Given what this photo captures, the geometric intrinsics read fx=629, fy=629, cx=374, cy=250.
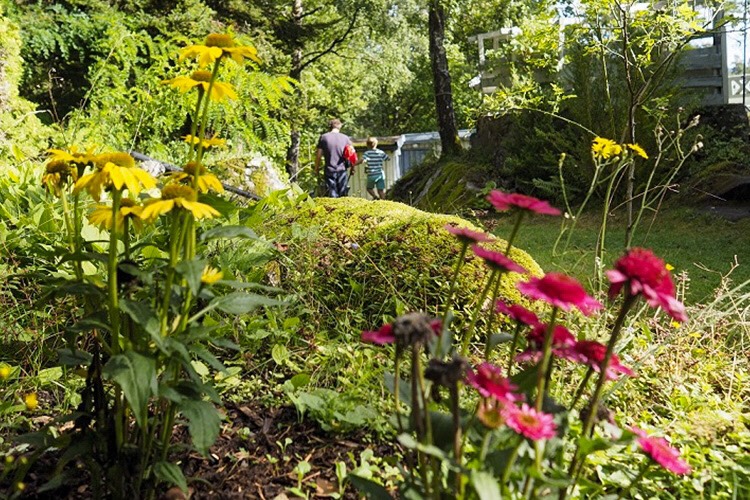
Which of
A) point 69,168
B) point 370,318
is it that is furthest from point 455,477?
point 370,318

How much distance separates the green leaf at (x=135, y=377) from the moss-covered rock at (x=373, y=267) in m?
1.21

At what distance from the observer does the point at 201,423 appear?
1178mm

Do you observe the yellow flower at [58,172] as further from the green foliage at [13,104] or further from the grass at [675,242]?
the green foliage at [13,104]

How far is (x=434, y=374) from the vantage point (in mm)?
828

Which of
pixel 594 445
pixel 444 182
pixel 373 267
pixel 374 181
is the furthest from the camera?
pixel 374 181

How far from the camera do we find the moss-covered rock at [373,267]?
8.19ft

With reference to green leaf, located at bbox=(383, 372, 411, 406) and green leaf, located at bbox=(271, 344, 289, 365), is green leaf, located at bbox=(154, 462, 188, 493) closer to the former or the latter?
green leaf, located at bbox=(383, 372, 411, 406)

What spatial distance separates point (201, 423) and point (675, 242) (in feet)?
19.5

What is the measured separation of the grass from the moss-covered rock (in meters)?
1.93

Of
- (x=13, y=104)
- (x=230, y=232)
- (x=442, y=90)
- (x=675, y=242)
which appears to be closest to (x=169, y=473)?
(x=230, y=232)

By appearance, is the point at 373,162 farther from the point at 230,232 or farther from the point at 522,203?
the point at 522,203

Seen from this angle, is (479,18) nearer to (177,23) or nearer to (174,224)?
(177,23)

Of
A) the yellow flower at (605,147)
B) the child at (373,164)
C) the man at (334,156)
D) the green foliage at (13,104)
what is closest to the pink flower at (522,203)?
the yellow flower at (605,147)

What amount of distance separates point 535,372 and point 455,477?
9.1 inches
